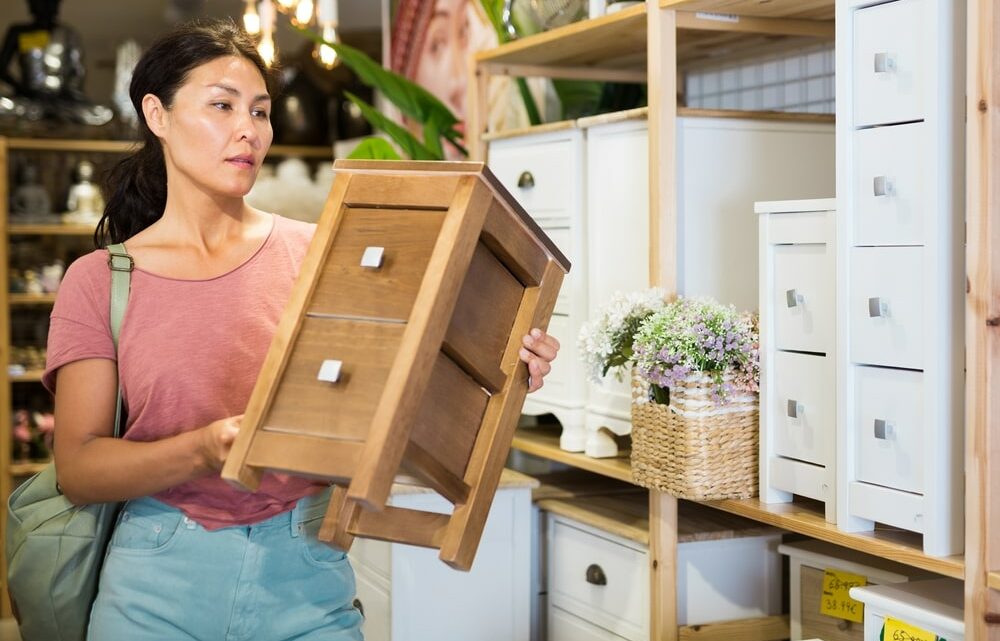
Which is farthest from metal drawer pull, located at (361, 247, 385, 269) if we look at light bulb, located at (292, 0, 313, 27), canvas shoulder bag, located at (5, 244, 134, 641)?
light bulb, located at (292, 0, 313, 27)

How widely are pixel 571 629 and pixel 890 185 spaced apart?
5.11 ft

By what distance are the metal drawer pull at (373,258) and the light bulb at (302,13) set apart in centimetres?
218

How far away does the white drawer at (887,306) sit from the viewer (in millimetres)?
2023

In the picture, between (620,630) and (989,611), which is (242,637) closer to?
(989,611)

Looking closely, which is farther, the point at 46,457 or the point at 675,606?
the point at 46,457

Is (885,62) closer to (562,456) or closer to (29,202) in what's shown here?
(562,456)

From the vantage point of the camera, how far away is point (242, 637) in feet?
5.92

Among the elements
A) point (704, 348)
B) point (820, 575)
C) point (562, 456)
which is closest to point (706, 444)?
point (704, 348)

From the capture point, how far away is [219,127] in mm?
1864

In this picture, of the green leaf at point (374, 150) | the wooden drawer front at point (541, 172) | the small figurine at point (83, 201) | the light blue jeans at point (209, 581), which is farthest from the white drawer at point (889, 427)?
the small figurine at point (83, 201)

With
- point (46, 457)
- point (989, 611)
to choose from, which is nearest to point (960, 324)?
point (989, 611)

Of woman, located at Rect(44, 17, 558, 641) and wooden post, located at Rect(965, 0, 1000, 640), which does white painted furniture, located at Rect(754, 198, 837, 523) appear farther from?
woman, located at Rect(44, 17, 558, 641)

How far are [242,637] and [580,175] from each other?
1580 millimetres

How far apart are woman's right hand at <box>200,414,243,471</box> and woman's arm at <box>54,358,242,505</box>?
0.6 inches
